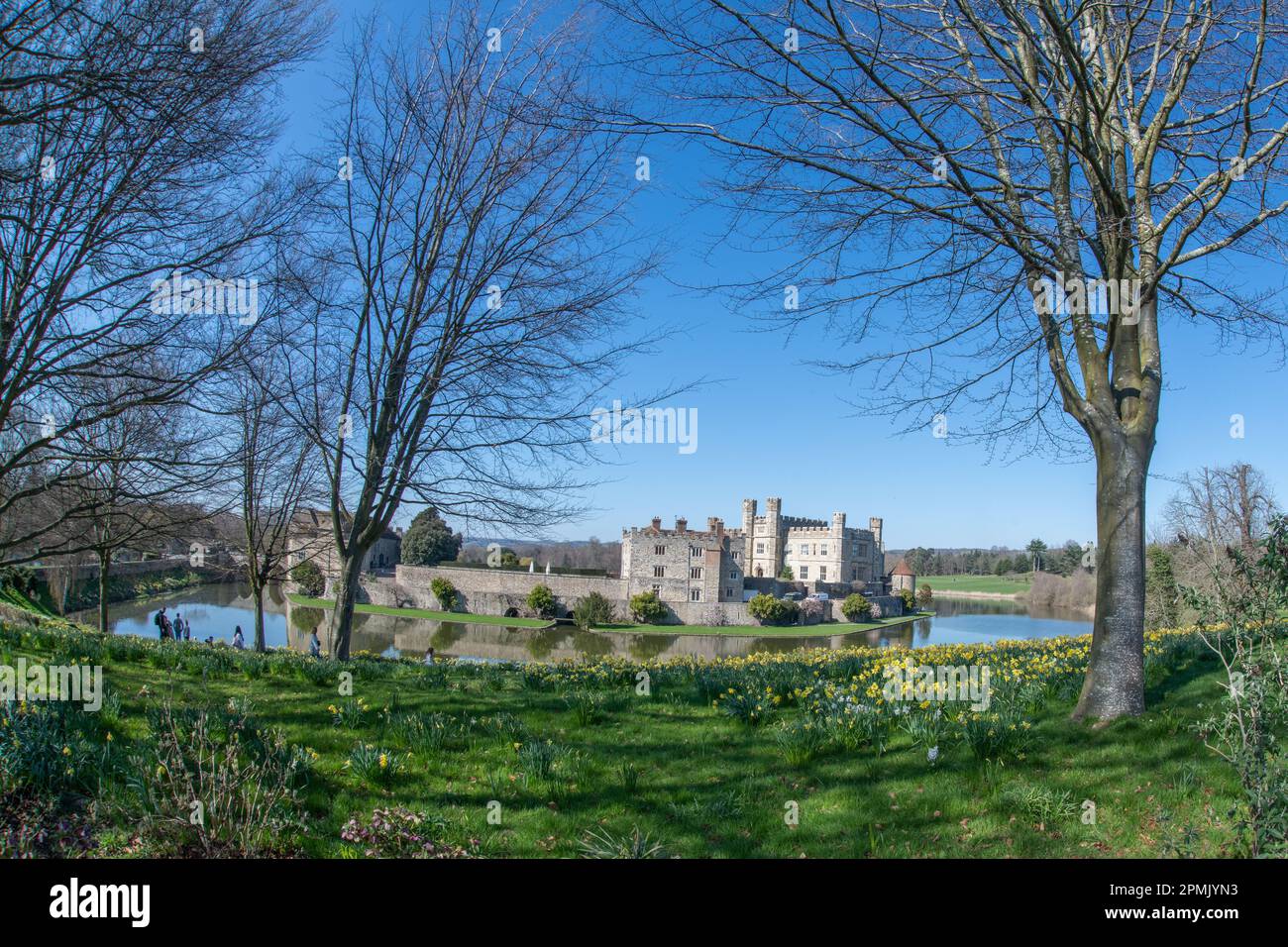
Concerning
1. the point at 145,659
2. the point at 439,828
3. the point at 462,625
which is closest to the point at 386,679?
the point at 145,659

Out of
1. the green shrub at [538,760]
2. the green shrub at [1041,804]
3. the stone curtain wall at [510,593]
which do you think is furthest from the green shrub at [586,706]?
the stone curtain wall at [510,593]

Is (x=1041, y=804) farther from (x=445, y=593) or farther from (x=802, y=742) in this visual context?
(x=445, y=593)

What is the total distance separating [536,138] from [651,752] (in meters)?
7.29

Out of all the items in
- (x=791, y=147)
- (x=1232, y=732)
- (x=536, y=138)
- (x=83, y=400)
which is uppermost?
(x=536, y=138)

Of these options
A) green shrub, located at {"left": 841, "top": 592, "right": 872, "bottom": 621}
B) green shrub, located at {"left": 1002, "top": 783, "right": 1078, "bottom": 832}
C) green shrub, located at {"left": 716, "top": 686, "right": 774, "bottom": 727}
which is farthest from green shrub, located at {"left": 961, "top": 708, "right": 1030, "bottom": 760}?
green shrub, located at {"left": 841, "top": 592, "right": 872, "bottom": 621}

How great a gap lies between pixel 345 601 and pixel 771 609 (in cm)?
3686

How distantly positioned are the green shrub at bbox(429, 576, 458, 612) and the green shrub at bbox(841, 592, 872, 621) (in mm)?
25092

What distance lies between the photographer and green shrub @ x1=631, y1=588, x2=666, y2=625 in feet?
144

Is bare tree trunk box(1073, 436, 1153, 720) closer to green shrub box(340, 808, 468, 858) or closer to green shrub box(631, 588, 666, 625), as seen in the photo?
green shrub box(340, 808, 468, 858)

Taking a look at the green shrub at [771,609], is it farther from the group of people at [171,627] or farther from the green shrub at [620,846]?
the green shrub at [620,846]

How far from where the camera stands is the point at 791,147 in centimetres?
525

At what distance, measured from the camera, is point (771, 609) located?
146ft

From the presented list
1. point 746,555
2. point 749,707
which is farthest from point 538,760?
point 746,555
